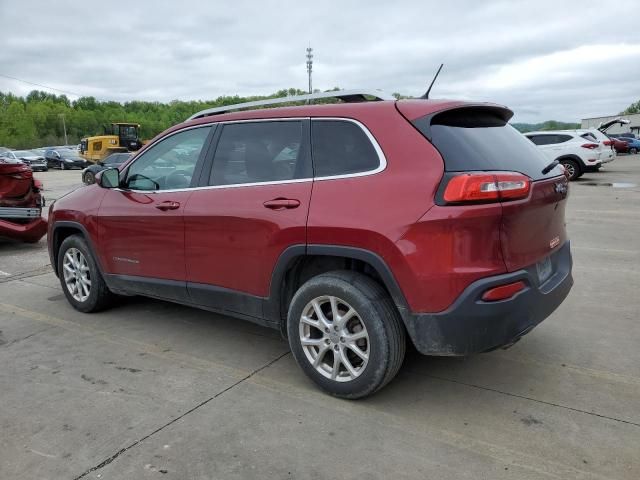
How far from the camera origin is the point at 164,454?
270cm

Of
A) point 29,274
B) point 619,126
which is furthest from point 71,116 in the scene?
point 29,274

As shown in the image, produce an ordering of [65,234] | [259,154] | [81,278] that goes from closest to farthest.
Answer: [259,154] → [81,278] → [65,234]

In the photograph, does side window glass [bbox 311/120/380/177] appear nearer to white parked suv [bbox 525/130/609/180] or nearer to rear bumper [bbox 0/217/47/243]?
rear bumper [bbox 0/217/47/243]

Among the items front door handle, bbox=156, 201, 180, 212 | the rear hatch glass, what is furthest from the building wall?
front door handle, bbox=156, 201, 180, 212

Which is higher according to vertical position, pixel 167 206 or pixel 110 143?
pixel 110 143

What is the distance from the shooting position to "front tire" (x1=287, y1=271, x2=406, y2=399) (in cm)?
297

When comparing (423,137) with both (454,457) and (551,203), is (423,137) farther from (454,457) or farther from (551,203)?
(454,457)

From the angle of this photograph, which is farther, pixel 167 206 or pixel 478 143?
pixel 167 206

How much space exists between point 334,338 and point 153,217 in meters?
1.83

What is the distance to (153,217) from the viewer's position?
4109mm

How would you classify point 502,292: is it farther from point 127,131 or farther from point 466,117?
point 127,131

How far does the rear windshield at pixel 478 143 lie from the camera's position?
2852 mm

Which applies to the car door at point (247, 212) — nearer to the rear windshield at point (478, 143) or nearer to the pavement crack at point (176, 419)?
the pavement crack at point (176, 419)

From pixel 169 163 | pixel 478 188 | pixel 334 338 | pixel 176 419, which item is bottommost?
pixel 176 419
